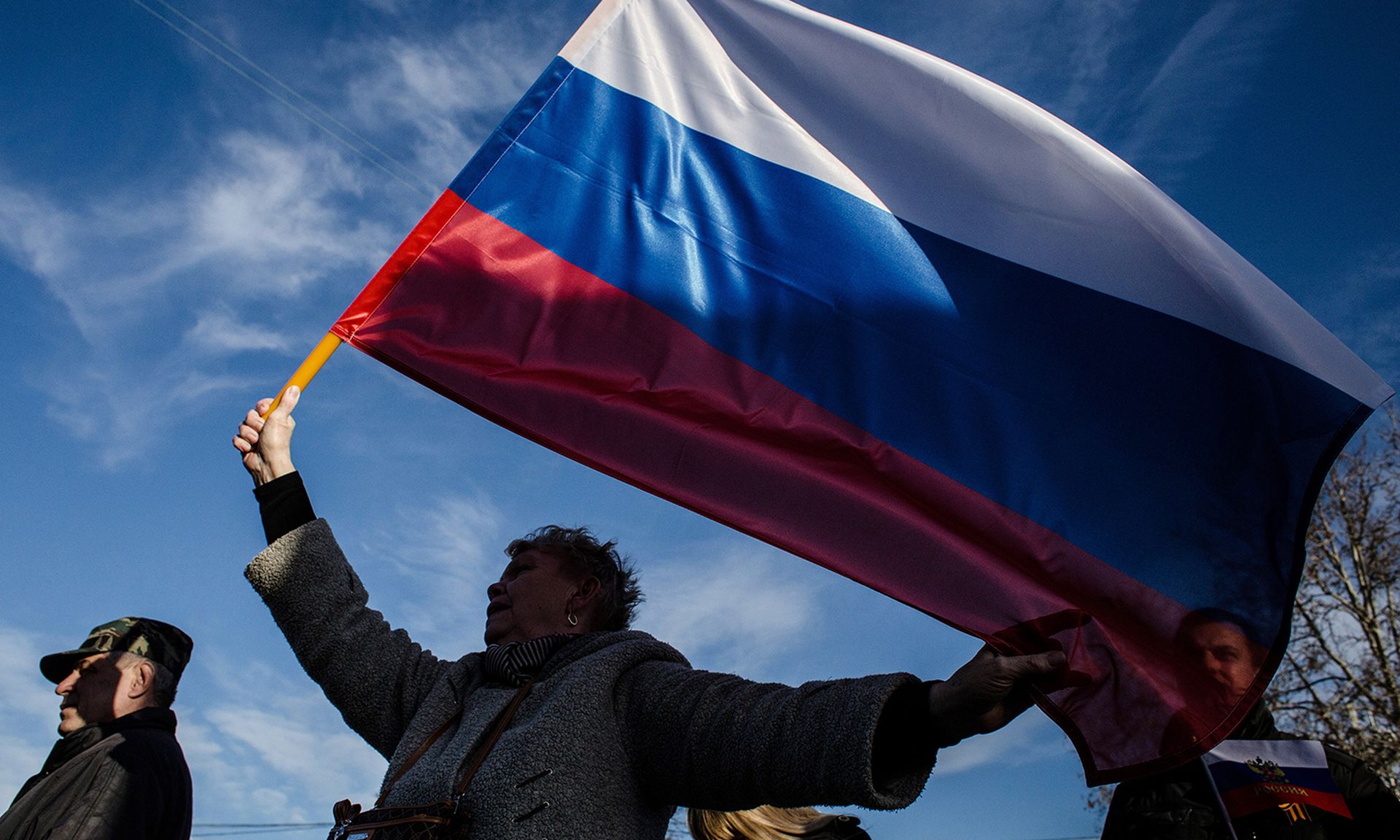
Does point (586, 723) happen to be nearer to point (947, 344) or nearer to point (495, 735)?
point (495, 735)

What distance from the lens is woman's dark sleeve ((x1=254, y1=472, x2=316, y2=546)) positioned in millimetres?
2631

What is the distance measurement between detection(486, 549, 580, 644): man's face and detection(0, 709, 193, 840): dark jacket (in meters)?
1.30

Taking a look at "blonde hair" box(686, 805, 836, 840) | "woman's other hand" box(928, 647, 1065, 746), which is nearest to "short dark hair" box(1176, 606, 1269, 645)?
"woman's other hand" box(928, 647, 1065, 746)

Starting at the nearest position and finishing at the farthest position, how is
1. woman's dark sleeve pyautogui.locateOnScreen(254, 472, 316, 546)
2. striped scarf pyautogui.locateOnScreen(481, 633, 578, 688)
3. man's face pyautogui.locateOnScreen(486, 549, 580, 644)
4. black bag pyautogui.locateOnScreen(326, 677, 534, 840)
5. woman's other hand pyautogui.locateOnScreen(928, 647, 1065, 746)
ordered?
woman's other hand pyautogui.locateOnScreen(928, 647, 1065, 746) → black bag pyautogui.locateOnScreen(326, 677, 534, 840) → striped scarf pyautogui.locateOnScreen(481, 633, 578, 688) → woman's dark sleeve pyautogui.locateOnScreen(254, 472, 316, 546) → man's face pyautogui.locateOnScreen(486, 549, 580, 644)

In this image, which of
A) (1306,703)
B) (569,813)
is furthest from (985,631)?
(1306,703)

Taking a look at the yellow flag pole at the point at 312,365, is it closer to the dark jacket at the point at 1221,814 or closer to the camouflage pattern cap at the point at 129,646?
the camouflage pattern cap at the point at 129,646

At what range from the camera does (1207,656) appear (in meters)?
2.16

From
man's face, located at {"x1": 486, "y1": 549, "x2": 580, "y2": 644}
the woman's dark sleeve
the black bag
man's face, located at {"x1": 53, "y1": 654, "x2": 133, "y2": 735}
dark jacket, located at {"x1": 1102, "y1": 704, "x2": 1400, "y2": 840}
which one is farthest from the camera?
man's face, located at {"x1": 53, "y1": 654, "x2": 133, "y2": 735}

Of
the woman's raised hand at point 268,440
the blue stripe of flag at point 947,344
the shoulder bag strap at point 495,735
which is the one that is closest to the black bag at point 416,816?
the shoulder bag strap at point 495,735

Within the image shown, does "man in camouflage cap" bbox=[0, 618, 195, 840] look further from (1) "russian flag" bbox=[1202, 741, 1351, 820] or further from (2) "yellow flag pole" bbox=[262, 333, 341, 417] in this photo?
(1) "russian flag" bbox=[1202, 741, 1351, 820]

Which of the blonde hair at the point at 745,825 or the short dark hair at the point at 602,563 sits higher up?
the short dark hair at the point at 602,563

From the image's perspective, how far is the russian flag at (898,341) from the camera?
7.45 ft

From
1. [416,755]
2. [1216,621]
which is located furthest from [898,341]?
[416,755]

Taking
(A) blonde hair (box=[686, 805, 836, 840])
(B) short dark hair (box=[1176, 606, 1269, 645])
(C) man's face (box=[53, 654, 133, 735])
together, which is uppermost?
(C) man's face (box=[53, 654, 133, 735])
